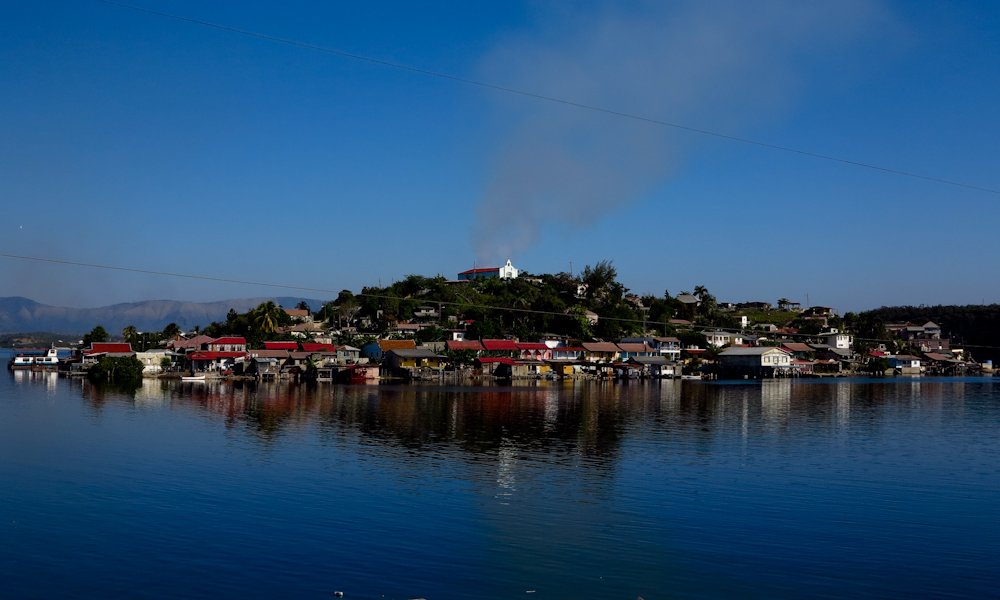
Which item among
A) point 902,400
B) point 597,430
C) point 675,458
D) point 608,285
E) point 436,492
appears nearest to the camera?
point 436,492

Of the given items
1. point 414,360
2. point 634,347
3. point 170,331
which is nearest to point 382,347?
point 414,360

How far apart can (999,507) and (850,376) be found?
232ft

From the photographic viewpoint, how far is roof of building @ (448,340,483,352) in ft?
218

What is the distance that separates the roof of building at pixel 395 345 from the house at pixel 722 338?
36.0 metres

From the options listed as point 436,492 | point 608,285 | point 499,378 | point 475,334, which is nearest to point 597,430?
point 436,492

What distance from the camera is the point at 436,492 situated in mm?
17406

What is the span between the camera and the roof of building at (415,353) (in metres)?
63.5

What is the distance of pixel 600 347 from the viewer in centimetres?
7138

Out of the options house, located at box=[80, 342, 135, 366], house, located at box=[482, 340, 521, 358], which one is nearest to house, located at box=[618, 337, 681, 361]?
house, located at box=[482, 340, 521, 358]

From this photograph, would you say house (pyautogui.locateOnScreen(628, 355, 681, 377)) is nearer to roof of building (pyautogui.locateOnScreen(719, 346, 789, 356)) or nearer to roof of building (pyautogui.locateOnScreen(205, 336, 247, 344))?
roof of building (pyautogui.locateOnScreen(719, 346, 789, 356))

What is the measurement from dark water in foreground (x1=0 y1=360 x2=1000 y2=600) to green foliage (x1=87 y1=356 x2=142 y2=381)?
104ft

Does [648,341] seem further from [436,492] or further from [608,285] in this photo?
[436,492]

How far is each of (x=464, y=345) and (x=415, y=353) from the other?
5.49 meters

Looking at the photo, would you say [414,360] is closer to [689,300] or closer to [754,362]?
[754,362]
